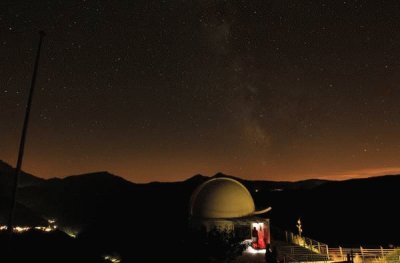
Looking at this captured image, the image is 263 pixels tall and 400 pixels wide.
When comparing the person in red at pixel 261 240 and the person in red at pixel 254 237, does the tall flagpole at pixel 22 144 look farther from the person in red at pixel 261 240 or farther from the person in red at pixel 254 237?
the person in red at pixel 261 240

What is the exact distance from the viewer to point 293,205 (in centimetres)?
7088

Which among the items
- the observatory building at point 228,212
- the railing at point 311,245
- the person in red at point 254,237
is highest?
the observatory building at point 228,212

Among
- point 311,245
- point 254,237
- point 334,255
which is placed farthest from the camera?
point 311,245

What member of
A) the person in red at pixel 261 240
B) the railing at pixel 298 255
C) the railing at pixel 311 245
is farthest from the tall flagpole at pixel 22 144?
the railing at pixel 311 245

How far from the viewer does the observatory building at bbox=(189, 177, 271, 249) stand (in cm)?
2030

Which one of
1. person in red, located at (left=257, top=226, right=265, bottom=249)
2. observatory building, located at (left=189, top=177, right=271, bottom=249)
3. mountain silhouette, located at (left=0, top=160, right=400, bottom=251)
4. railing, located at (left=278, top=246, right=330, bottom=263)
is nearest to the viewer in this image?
railing, located at (left=278, top=246, right=330, bottom=263)

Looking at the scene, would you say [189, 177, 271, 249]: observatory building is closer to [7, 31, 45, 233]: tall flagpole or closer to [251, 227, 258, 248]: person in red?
[251, 227, 258, 248]: person in red

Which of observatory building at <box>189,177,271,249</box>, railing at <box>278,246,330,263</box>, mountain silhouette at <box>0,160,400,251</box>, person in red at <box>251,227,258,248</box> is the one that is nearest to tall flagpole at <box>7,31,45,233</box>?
mountain silhouette at <box>0,160,400,251</box>

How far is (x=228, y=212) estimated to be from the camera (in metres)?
20.8

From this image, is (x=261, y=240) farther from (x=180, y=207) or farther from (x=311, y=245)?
(x=180, y=207)

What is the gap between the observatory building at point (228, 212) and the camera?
20.3 metres

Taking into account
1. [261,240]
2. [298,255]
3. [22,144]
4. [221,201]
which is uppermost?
[22,144]

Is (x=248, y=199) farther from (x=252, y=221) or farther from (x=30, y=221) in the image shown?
(x=30, y=221)

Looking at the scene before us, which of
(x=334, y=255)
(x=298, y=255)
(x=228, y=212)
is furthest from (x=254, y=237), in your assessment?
(x=334, y=255)
